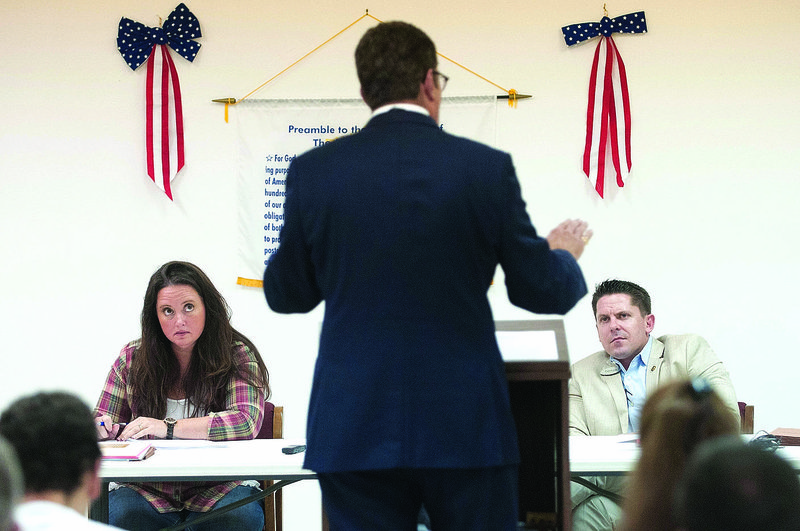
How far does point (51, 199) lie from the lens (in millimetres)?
4664

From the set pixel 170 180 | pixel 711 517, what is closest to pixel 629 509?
pixel 711 517

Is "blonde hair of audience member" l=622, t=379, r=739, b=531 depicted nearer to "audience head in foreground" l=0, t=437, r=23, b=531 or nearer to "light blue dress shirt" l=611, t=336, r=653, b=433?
"audience head in foreground" l=0, t=437, r=23, b=531

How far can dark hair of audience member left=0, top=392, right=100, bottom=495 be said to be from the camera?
138 centimetres

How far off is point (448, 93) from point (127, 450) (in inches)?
95.9

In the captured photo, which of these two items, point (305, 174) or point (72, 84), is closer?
point (305, 174)

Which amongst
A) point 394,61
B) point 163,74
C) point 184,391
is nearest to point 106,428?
point 184,391

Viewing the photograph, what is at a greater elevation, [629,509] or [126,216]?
[126,216]

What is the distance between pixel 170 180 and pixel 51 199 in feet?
2.01

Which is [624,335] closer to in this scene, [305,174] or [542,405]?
[542,405]

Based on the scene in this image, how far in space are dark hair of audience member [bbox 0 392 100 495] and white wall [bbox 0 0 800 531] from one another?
124 inches

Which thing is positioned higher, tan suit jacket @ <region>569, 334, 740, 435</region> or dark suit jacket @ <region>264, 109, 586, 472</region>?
dark suit jacket @ <region>264, 109, 586, 472</region>

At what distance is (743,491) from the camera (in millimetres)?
984

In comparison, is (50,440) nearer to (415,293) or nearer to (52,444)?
(52,444)

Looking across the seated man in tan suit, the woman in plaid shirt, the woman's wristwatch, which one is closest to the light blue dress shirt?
the seated man in tan suit
